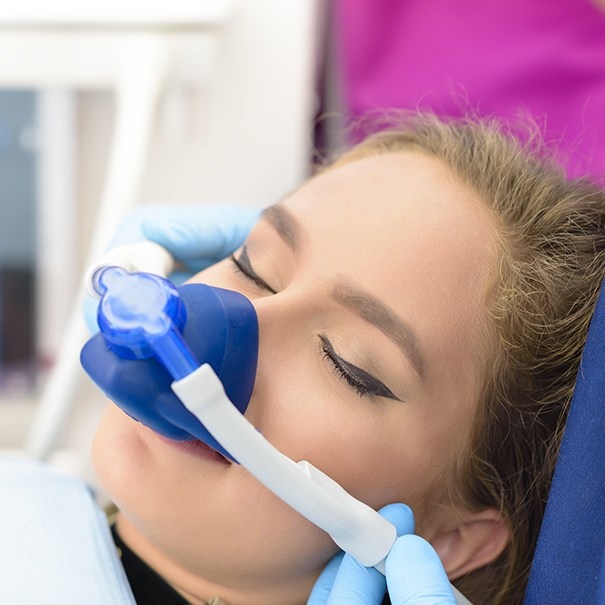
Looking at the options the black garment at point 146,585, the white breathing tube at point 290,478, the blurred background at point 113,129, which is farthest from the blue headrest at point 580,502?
the blurred background at point 113,129

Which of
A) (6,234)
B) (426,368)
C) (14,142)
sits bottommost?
(6,234)

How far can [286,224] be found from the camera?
39.3 inches

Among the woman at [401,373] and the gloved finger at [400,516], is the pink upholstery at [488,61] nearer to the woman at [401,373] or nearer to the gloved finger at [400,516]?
the woman at [401,373]

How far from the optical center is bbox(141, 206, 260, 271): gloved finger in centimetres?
129

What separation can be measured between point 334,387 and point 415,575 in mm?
193

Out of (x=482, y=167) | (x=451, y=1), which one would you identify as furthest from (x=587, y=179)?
(x=451, y=1)

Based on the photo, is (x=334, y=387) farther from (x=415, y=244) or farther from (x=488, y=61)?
(x=488, y=61)

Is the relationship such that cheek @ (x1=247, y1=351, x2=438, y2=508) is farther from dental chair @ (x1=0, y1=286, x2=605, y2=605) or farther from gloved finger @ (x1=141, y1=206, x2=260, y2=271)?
gloved finger @ (x1=141, y1=206, x2=260, y2=271)

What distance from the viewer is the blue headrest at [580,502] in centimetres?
84

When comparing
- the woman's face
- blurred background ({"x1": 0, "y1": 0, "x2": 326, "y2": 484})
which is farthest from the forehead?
blurred background ({"x1": 0, "y1": 0, "x2": 326, "y2": 484})

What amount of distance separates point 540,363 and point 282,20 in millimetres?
781

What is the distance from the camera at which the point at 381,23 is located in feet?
5.16

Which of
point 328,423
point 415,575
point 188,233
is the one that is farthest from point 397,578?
point 188,233

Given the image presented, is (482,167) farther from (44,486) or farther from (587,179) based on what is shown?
(44,486)
